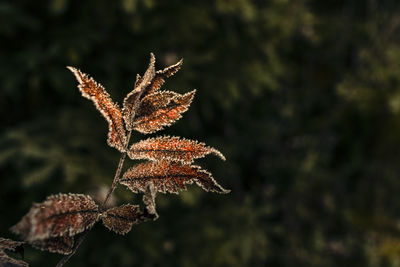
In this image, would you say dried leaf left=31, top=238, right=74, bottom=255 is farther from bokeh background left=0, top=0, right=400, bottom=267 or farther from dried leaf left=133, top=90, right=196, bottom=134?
bokeh background left=0, top=0, right=400, bottom=267

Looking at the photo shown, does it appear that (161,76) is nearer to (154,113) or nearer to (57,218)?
(154,113)

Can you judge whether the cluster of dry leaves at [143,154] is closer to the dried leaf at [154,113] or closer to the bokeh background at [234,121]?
the dried leaf at [154,113]

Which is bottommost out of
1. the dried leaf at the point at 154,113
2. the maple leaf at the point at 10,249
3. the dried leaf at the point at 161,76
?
the maple leaf at the point at 10,249

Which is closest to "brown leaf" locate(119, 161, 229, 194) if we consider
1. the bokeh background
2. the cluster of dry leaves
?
the cluster of dry leaves

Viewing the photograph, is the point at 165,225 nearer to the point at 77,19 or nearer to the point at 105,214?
the point at 77,19

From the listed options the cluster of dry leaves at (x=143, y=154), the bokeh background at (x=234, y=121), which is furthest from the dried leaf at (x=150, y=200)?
the bokeh background at (x=234, y=121)

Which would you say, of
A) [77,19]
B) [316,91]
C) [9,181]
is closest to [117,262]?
[9,181]

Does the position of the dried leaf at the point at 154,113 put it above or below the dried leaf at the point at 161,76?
below

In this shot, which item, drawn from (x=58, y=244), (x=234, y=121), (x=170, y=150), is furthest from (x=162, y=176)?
(x=234, y=121)
